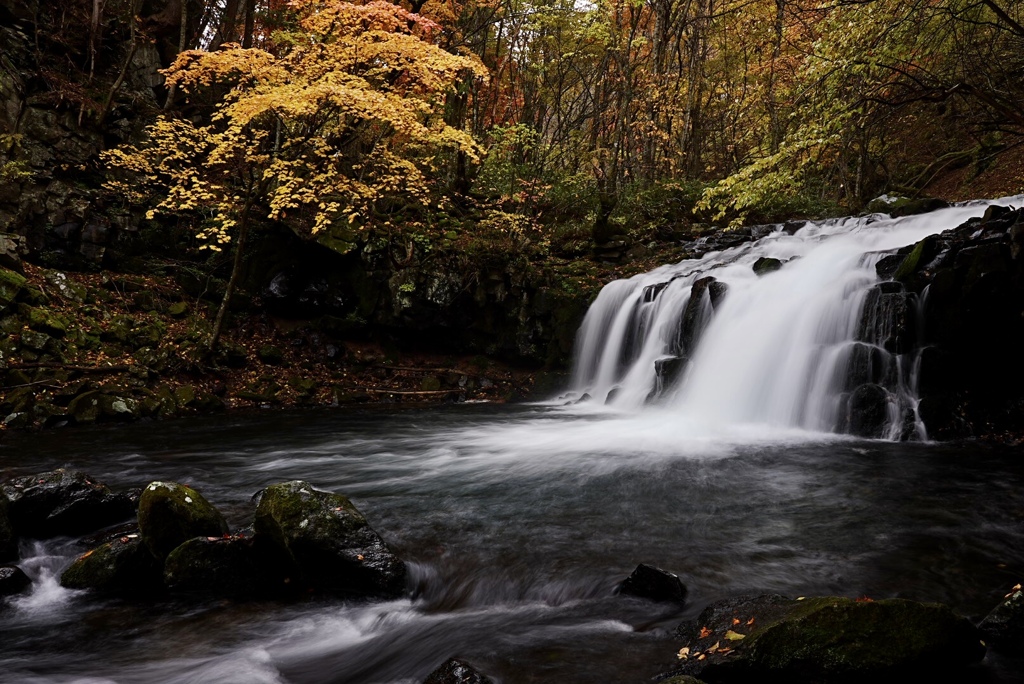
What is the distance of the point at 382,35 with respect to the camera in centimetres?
1108

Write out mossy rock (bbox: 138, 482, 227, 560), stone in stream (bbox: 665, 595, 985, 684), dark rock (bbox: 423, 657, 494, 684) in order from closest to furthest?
stone in stream (bbox: 665, 595, 985, 684) < dark rock (bbox: 423, 657, 494, 684) < mossy rock (bbox: 138, 482, 227, 560)

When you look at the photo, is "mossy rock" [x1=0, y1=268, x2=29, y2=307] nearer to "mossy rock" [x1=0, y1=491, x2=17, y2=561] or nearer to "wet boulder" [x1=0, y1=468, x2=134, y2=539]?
"wet boulder" [x1=0, y1=468, x2=134, y2=539]

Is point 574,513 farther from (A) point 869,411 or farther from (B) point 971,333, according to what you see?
(B) point 971,333

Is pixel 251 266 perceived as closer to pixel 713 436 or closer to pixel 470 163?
pixel 470 163

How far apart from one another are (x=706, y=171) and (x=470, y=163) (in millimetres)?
13039

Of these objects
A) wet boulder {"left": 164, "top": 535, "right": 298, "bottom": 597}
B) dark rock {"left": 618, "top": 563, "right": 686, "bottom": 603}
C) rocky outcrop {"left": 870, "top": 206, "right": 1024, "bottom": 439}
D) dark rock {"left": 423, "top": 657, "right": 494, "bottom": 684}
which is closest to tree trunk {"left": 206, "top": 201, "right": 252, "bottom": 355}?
wet boulder {"left": 164, "top": 535, "right": 298, "bottom": 597}

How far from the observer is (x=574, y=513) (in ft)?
19.3

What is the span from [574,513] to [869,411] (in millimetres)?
5086

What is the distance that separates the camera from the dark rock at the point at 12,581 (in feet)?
13.9

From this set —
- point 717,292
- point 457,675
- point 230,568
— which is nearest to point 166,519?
point 230,568

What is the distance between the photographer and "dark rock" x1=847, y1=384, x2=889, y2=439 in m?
8.27

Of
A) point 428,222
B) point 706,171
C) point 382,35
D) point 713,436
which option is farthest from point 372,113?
point 706,171

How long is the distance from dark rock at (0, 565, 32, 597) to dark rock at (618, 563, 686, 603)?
4285 mm

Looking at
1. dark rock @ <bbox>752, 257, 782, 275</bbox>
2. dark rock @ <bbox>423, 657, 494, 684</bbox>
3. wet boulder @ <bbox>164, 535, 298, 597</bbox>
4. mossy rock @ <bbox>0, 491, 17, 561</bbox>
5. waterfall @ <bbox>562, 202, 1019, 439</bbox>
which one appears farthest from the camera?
dark rock @ <bbox>752, 257, 782, 275</bbox>
